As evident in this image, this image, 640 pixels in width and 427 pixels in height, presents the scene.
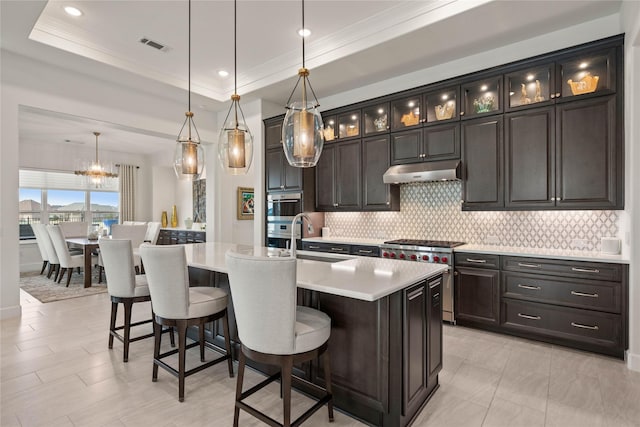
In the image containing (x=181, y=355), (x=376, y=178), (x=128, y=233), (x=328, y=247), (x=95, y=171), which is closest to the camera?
(x=181, y=355)

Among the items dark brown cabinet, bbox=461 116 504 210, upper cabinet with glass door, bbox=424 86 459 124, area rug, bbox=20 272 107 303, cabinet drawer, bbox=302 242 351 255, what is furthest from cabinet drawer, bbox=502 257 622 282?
area rug, bbox=20 272 107 303

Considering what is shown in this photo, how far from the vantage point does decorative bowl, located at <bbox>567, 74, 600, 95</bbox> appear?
316cm

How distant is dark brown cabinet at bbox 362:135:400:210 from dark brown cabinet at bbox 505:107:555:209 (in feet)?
4.72

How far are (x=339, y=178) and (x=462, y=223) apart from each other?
1.85 metres

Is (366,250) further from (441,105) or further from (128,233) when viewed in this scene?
(128,233)

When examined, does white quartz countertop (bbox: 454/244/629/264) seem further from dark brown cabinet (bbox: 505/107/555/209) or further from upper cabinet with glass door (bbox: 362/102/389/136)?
upper cabinet with glass door (bbox: 362/102/389/136)

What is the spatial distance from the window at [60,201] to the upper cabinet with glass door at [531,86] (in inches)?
365

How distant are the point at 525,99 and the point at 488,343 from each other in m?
2.57

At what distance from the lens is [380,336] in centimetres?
192

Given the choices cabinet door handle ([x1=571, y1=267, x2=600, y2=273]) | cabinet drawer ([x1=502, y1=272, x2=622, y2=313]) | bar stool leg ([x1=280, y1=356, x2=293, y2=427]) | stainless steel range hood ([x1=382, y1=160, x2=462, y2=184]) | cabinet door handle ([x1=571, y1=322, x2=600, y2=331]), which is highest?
stainless steel range hood ([x1=382, y1=160, x2=462, y2=184])

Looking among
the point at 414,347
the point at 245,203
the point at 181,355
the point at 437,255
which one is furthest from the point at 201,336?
the point at 245,203

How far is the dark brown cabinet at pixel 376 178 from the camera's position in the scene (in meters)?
4.57

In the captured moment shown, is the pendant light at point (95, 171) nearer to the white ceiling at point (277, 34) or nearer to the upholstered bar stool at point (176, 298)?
the white ceiling at point (277, 34)

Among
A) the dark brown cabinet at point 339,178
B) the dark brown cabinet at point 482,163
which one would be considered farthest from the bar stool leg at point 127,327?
the dark brown cabinet at point 482,163
